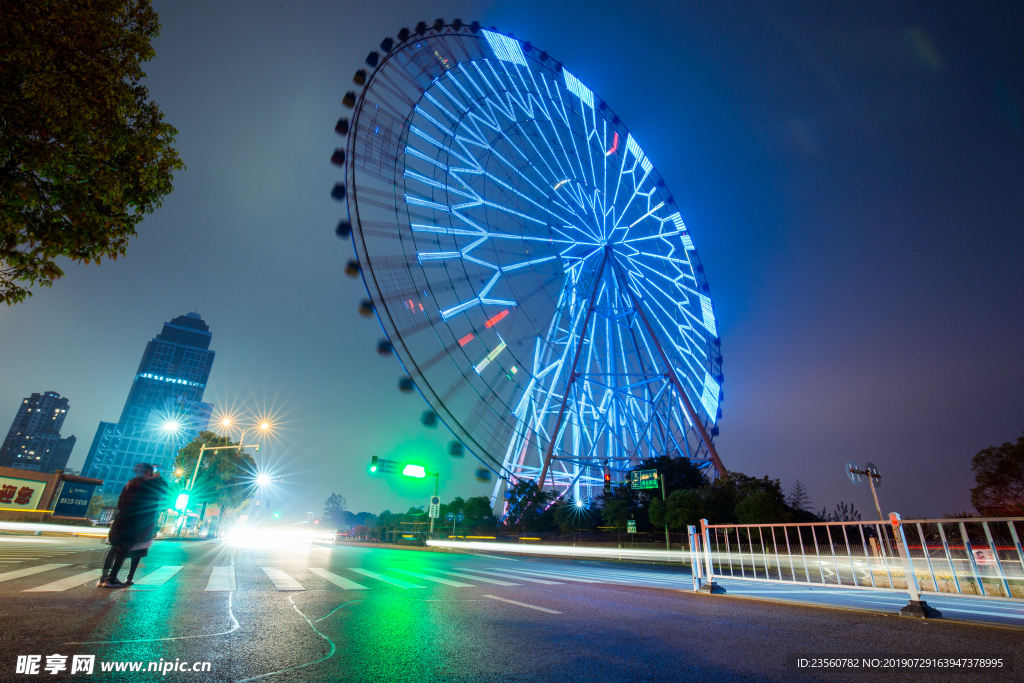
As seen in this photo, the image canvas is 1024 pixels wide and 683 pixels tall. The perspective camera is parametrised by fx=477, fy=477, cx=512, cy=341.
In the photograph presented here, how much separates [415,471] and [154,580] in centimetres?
3034

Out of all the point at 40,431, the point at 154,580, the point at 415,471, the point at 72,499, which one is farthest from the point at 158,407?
the point at 154,580

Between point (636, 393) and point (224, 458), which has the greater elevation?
point (636, 393)

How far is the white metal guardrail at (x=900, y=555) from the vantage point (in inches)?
215

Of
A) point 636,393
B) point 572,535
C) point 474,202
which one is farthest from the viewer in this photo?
Result: point 636,393

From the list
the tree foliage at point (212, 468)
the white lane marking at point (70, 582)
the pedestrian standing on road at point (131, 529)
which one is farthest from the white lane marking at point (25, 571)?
the tree foliage at point (212, 468)

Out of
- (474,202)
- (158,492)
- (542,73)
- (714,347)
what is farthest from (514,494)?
(158,492)

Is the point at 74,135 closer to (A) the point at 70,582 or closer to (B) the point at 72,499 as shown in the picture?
(A) the point at 70,582

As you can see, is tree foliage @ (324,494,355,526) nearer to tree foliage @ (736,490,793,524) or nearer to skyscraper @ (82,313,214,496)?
skyscraper @ (82,313,214,496)

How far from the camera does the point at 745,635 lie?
14.3 feet

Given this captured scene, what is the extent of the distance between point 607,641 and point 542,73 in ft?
82.7

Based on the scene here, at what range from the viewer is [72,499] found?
32.3 m

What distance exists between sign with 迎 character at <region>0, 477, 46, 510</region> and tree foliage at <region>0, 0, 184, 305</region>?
33601 mm

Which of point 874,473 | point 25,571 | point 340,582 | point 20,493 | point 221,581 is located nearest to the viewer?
point 25,571

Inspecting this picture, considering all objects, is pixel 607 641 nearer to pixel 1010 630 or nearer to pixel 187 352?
pixel 1010 630
